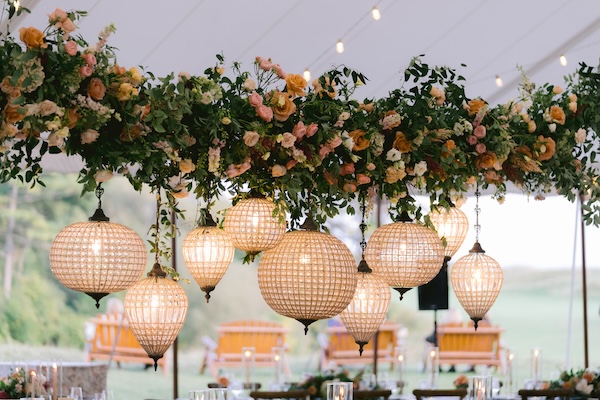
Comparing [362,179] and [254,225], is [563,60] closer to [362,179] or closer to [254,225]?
[362,179]

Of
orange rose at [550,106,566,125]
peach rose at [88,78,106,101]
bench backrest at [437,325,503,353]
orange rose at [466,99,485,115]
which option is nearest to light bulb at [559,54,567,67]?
orange rose at [550,106,566,125]

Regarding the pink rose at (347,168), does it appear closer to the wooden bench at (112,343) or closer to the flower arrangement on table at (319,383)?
the flower arrangement on table at (319,383)

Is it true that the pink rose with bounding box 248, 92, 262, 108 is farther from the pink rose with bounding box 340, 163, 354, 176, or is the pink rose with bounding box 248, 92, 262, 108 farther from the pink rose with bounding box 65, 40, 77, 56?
the pink rose with bounding box 65, 40, 77, 56

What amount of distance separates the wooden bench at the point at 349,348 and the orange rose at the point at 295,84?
10.1 meters

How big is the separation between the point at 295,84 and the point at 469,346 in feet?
33.4

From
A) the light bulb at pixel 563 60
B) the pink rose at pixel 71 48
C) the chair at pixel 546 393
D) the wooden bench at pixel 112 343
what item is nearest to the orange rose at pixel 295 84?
the pink rose at pixel 71 48

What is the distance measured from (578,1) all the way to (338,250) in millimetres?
3587

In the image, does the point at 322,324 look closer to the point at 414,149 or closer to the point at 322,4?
the point at 322,4

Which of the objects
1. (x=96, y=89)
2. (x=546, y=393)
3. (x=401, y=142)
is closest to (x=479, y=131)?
(x=401, y=142)

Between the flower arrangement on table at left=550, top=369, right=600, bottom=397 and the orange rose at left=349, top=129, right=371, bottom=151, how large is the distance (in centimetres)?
407

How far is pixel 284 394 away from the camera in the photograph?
272 inches

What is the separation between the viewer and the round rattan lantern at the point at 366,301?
4125 mm

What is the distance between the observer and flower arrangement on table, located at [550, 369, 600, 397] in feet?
23.4

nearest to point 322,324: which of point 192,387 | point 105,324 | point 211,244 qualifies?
point 192,387
